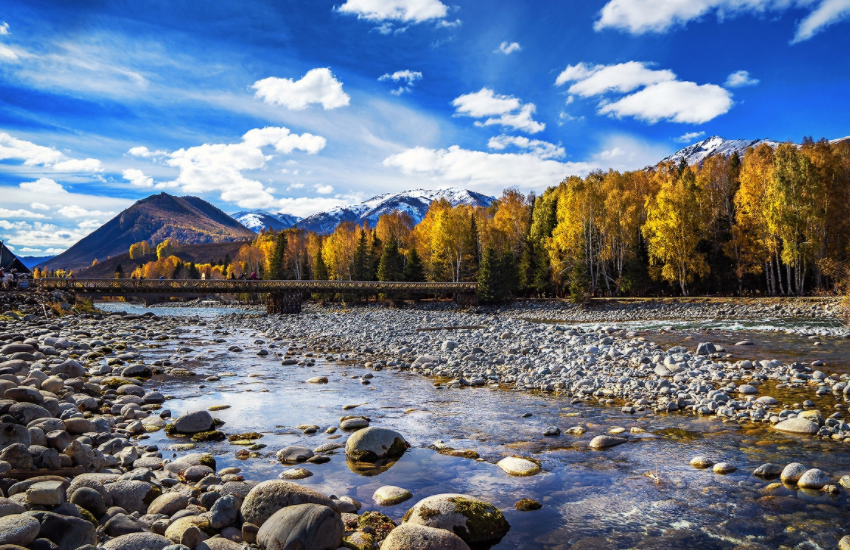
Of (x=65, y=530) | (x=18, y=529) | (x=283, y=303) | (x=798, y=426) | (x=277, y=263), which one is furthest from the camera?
(x=277, y=263)

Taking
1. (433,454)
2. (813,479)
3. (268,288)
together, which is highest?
(268,288)

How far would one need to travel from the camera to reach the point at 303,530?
4668 mm

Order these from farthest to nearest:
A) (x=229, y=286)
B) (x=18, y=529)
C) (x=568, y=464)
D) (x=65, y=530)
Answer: (x=229, y=286) < (x=568, y=464) < (x=65, y=530) < (x=18, y=529)

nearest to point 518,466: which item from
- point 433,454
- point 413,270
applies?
point 433,454

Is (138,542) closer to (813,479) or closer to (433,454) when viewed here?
(433,454)

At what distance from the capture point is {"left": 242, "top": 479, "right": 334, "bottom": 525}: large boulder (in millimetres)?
5250

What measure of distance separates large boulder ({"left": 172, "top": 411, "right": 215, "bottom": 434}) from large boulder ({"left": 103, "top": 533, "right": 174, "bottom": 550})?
5.19 metres

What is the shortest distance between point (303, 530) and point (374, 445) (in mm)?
3254

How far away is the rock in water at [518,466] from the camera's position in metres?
7.11

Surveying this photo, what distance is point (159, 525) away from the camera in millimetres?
4996

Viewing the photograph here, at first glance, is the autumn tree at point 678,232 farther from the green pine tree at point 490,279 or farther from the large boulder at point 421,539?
the large boulder at point 421,539

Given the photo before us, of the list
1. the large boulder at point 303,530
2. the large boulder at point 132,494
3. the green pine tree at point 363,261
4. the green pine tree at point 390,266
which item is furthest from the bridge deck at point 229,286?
the large boulder at point 303,530

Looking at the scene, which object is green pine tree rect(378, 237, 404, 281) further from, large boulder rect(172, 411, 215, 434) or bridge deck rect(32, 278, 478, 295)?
large boulder rect(172, 411, 215, 434)

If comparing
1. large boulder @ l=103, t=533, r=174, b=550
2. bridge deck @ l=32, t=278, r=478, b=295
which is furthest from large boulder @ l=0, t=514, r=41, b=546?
bridge deck @ l=32, t=278, r=478, b=295
